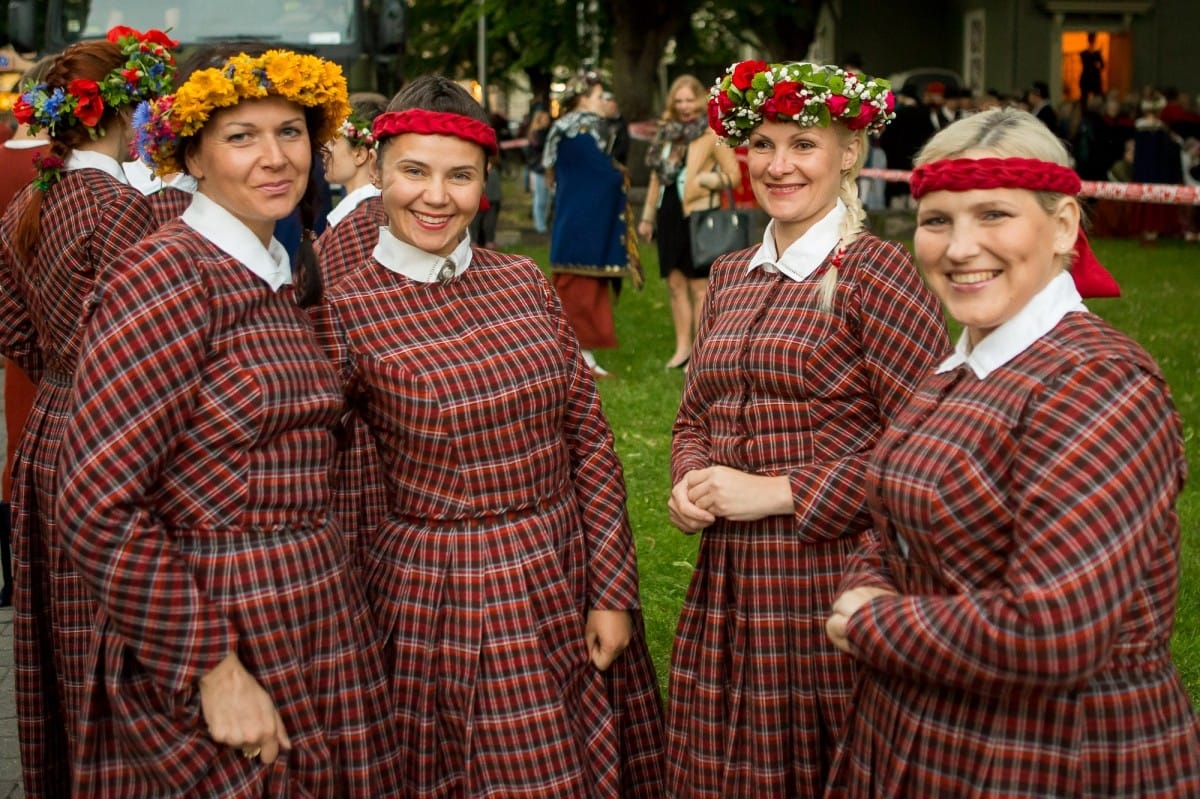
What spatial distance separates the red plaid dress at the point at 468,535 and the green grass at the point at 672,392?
195cm

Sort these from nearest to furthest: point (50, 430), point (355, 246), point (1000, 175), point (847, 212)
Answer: point (1000, 175) → point (847, 212) → point (50, 430) → point (355, 246)

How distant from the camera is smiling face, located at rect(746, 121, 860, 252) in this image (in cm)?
349

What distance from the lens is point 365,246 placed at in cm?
555

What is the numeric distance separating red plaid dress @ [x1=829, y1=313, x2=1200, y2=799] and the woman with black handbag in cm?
786

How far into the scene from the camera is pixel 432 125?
3338 millimetres

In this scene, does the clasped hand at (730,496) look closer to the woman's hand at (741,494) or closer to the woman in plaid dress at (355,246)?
the woman's hand at (741,494)

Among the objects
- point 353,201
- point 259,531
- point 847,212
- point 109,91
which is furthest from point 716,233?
point 259,531

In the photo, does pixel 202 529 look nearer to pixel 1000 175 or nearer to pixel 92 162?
pixel 1000 175

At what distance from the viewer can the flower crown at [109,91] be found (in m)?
4.50

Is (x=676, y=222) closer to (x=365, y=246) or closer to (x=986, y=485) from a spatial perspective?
(x=365, y=246)

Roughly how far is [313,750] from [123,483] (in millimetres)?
684

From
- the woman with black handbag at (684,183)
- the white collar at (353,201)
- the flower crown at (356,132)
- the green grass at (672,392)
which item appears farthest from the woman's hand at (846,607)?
the woman with black handbag at (684,183)

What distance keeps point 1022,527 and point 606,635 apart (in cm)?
132

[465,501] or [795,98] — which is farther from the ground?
[795,98]
